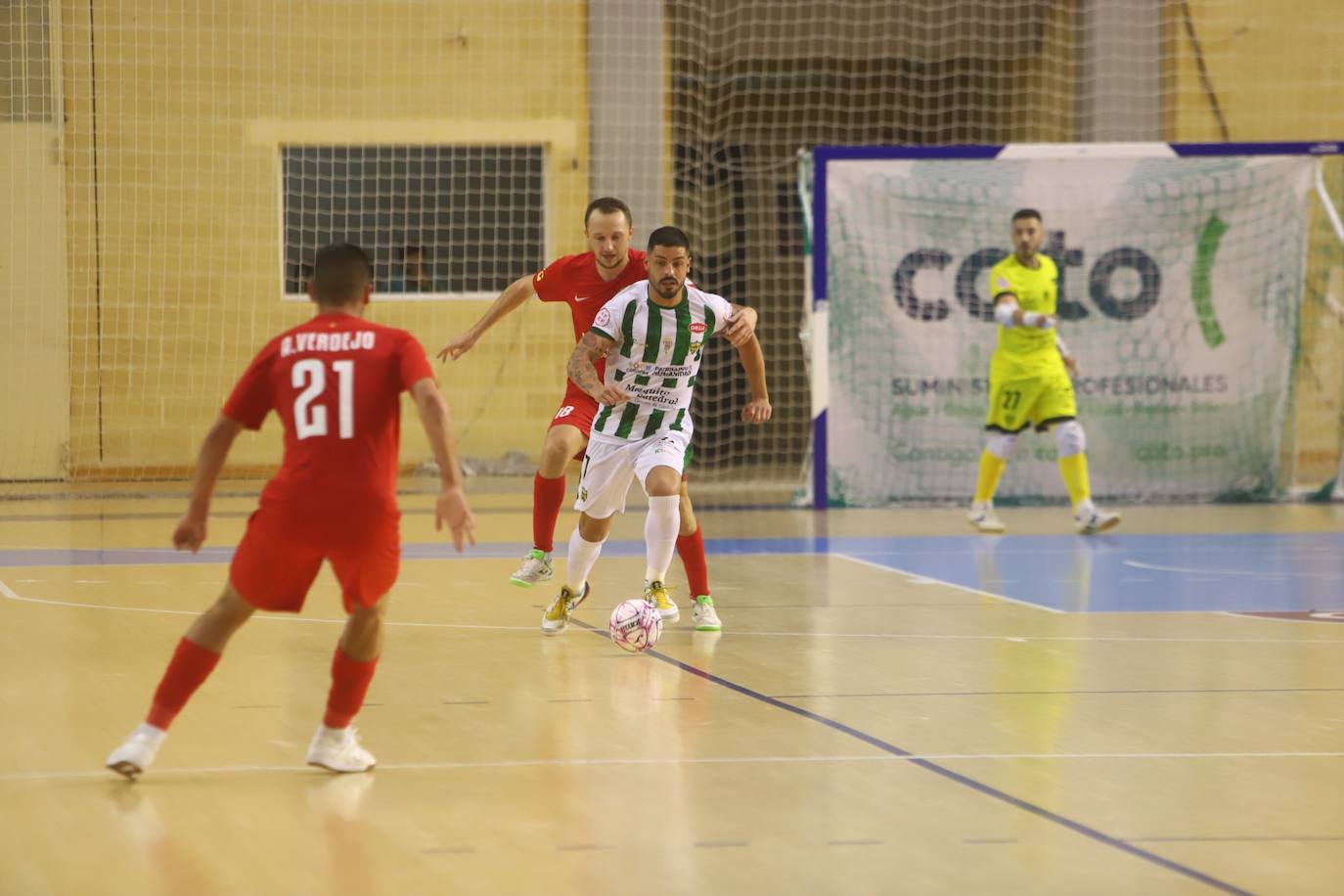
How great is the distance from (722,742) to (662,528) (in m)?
2.08

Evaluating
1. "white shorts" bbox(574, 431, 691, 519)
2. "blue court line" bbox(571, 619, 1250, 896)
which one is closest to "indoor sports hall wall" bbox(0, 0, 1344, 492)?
"white shorts" bbox(574, 431, 691, 519)

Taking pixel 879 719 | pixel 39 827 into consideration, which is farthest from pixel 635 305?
pixel 39 827

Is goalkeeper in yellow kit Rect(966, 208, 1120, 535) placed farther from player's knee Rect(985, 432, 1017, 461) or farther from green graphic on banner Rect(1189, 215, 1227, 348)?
green graphic on banner Rect(1189, 215, 1227, 348)

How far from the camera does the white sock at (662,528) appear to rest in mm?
6902

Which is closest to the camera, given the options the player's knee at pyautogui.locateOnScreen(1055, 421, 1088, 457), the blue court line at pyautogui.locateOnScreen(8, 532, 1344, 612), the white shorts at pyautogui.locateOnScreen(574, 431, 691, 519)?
the white shorts at pyautogui.locateOnScreen(574, 431, 691, 519)

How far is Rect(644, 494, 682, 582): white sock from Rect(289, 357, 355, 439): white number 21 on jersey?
2.65 m

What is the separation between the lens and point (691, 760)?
4.69 metres

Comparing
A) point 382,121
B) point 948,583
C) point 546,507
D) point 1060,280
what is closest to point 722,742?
point 546,507

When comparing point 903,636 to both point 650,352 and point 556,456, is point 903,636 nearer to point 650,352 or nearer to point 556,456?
point 650,352

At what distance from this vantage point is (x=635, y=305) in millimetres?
6934

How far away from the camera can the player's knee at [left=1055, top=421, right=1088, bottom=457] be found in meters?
11.9

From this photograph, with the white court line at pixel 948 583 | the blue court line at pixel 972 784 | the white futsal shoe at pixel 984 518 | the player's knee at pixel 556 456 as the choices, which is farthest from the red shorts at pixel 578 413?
the white futsal shoe at pixel 984 518

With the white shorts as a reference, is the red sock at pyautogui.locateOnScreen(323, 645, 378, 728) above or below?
below

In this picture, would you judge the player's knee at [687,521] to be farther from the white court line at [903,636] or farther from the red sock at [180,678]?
the red sock at [180,678]
